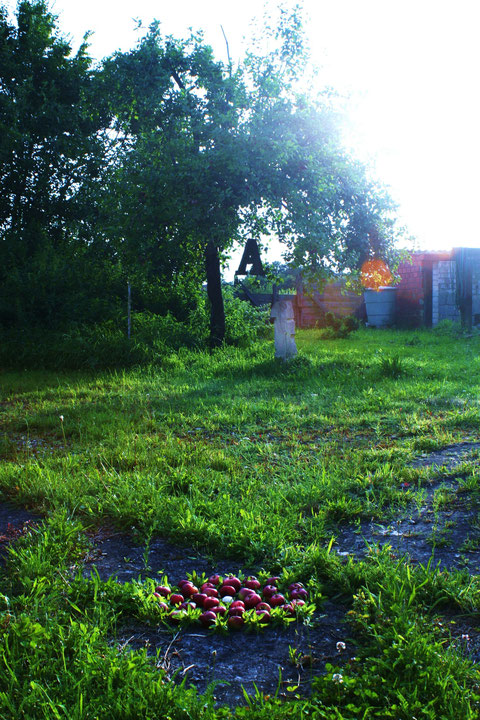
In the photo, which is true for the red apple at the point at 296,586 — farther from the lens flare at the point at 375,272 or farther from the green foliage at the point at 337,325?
the green foliage at the point at 337,325

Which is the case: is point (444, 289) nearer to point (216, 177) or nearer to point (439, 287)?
point (439, 287)

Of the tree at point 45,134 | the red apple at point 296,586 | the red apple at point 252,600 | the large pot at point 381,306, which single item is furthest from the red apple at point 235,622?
the large pot at point 381,306

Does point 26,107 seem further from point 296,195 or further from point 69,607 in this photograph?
point 69,607

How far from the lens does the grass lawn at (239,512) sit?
2092 millimetres

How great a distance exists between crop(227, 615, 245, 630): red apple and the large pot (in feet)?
56.2

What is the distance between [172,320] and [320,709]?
11422 mm

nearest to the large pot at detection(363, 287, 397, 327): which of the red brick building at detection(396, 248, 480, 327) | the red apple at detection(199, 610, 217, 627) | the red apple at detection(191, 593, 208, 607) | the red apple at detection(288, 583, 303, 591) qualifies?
the red brick building at detection(396, 248, 480, 327)

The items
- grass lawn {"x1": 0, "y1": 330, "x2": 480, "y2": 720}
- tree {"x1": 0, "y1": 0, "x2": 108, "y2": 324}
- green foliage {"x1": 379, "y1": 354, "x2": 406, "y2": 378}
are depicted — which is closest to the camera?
grass lawn {"x1": 0, "y1": 330, "x2": 480, "y2": 720}

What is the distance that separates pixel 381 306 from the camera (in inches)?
761

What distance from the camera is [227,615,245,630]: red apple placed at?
8.43 ft

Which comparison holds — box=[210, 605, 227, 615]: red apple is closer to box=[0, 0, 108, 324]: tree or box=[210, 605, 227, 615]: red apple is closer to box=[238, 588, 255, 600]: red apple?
box=[238, 588, 255, 600]: red apple

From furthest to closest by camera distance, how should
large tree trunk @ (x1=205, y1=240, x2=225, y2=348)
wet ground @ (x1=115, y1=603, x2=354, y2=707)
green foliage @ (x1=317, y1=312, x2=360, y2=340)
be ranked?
green foliage @ (x1=317, y1=312, x2=360, y2=340) < large tree trunk @ (x1=205, y1=240, x2=225, y2=348) < wet ground @ (x1=115, y1=603, x2=354, y2=707)

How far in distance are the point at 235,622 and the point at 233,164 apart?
8300 mm

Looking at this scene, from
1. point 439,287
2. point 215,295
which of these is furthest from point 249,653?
point 439,287
